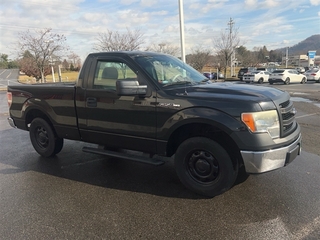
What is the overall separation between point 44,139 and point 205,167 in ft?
11.2

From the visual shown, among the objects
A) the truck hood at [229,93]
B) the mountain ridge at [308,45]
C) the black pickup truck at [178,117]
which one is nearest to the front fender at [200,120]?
the black pickup truck at [178,117]

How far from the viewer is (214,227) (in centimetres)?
305

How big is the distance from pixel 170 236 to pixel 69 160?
10.5ft

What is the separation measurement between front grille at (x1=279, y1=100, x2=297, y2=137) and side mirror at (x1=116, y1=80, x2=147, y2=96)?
1.81 meters

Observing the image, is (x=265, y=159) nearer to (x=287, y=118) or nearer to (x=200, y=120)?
(x=287, y=118)

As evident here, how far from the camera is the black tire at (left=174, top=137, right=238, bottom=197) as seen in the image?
11.8 feet

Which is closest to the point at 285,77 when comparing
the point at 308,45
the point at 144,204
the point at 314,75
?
the point at 314,75

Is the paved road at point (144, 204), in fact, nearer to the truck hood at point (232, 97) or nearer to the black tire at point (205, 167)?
the black tire at point (205, 167)

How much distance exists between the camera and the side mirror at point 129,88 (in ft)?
12.4

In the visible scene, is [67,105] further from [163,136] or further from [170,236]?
[170,236]

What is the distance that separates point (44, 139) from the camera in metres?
5.62

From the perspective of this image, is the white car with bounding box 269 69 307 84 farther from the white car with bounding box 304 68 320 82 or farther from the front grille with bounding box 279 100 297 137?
the front grille with bounding box 279 100 297 137

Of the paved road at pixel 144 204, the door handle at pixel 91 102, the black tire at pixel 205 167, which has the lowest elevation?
the paved road at pixel 144 204

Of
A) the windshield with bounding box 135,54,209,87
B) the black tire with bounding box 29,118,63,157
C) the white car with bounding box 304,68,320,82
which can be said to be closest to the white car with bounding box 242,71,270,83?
the white car with bounding box 304,68,320,82
